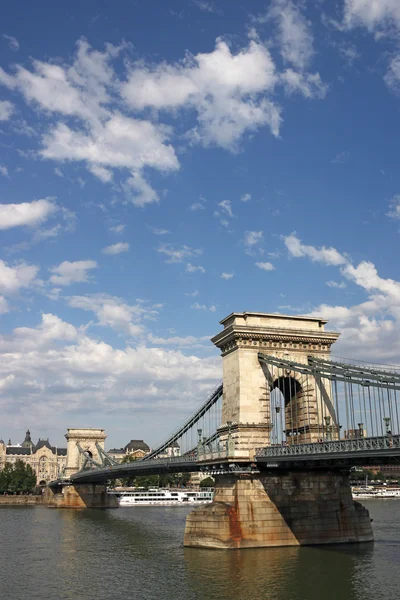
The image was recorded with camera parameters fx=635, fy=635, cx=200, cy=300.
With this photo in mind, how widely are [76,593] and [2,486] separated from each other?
405 feet

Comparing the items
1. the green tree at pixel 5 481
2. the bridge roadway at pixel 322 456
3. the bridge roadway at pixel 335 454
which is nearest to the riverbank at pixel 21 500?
the green tree at pixel 5 481

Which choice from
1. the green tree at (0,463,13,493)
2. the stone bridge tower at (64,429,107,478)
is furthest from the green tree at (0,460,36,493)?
the stone bridge tower at (64,429,107,478)

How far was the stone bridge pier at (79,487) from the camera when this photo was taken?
124 metres

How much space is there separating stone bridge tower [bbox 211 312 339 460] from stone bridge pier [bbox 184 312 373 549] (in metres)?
0.08

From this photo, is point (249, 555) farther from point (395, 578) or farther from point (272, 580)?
point (395, 578)

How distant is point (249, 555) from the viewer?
43.0m

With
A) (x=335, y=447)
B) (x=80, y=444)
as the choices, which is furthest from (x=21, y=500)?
(x=335, y=447)

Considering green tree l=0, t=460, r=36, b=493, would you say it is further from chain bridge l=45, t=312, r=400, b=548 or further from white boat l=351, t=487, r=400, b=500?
chain bridge l=45, t=312, r=400, b=548

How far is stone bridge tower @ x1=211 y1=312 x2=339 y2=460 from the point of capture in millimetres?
51000

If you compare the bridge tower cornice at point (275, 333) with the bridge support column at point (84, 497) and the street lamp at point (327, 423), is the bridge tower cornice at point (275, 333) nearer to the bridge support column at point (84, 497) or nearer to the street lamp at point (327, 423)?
the street lamp at point (327, 423)

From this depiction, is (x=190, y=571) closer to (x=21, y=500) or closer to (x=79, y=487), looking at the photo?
(x=79, y=487)

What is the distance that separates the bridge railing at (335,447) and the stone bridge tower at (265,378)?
290 cm

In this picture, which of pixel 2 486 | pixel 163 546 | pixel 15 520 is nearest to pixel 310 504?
pixel 163 546

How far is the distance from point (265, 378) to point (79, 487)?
280ft
